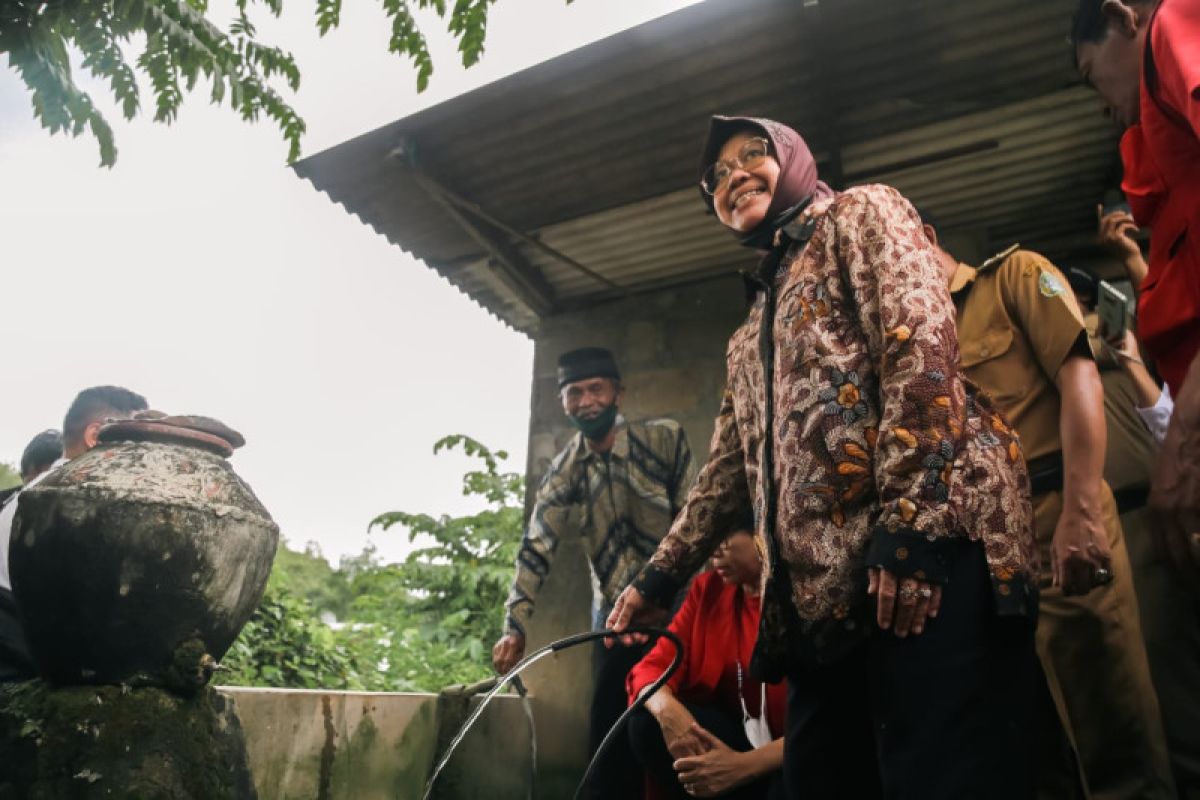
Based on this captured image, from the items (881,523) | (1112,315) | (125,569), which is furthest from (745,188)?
(125,569)

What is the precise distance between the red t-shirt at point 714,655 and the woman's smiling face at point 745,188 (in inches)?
58.7

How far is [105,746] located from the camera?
2.07 metres

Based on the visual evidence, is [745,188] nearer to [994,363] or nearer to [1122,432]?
[994,363]

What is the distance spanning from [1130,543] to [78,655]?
10.9 feet

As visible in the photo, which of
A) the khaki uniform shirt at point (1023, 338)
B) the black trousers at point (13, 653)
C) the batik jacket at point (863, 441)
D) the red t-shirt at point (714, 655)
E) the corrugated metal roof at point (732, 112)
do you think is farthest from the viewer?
the corrugated metal roof at point (732, 112)

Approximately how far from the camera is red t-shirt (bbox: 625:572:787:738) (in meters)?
2.67

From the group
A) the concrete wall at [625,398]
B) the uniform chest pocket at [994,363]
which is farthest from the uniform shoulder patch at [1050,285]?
the concrete wall at [625,398]

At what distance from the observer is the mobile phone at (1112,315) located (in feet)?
8.32

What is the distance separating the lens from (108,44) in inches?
87.3

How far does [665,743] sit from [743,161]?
1.92m

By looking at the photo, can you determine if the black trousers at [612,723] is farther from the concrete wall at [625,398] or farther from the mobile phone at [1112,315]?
the mobile phone at [1112,315]

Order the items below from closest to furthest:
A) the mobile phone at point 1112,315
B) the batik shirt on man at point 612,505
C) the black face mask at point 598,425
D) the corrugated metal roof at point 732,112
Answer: the mobile phone at point 1112,315, the corrugated metal roof at point 732,112, the batik shirt on man at point 612,505, the black face mask at point 598,425

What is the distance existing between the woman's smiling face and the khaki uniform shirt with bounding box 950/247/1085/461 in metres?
0.78

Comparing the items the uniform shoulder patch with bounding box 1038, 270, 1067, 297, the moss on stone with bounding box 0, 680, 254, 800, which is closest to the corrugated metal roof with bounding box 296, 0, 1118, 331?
the uniform shoulder patch with bounding box 1038, 270, 1067, 297
